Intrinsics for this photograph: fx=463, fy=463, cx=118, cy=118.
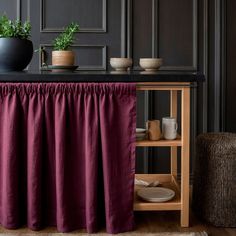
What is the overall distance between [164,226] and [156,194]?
199mm

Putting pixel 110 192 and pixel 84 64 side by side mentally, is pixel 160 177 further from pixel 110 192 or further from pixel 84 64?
pixel 84 64

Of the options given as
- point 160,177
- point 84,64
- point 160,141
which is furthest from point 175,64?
point 160,141

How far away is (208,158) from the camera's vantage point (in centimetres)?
266

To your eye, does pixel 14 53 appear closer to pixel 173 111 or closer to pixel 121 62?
pixel 121 62

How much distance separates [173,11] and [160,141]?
4.98ft

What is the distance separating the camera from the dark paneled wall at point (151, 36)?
144 inches

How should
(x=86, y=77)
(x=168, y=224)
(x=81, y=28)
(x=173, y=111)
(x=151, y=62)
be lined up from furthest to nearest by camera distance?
(x=81, y=28) < (x=173, y=111) < (x=151, y=62) < (x=168, y=224) < (x=86, y=77)

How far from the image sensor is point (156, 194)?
2.72 meters

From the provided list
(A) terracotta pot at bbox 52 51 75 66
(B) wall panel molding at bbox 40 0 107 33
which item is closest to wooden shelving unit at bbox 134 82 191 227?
(A) terracotta pot at bbox 52 51 75 66

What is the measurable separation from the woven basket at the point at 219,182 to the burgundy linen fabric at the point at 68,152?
48 centimetres

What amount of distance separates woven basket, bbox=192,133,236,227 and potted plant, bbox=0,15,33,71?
115 cm

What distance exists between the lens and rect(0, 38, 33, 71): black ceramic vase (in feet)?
8.36

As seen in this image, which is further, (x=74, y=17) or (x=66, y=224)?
(x=74, y=17)

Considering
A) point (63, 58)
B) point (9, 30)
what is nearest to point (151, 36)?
point (63, 58)
